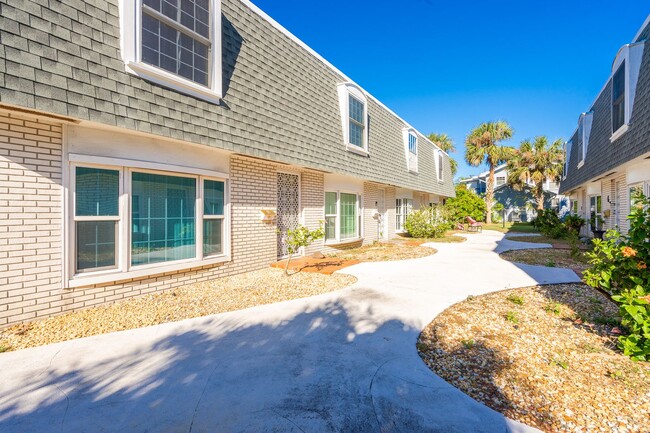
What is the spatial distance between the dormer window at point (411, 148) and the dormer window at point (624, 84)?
785 centimetres

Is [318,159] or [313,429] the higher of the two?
[318,159]

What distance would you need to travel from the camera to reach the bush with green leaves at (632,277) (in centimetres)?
309

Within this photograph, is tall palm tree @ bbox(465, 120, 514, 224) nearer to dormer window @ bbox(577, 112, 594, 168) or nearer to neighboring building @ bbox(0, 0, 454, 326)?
dormer window @ bbox(577, 112, 594, 168)

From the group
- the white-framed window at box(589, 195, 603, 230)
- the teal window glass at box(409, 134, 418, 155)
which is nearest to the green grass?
the white-framed window at box(589, 195, 603, 230)

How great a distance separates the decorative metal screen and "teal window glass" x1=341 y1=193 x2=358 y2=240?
2.55 metres

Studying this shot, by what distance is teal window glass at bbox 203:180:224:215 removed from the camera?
6.36 m

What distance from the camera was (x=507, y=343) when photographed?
3666 millimetres

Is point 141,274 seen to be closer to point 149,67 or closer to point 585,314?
point 149,67

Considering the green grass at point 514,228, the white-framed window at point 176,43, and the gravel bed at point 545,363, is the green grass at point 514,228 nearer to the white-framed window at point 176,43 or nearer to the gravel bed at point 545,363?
the gravel bed at point 545,363

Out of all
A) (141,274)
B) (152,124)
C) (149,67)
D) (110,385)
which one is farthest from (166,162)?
(110,385)

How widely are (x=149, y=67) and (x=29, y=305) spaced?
12.9 feet

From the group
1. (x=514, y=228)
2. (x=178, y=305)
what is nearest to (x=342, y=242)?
(x=178, y=305)

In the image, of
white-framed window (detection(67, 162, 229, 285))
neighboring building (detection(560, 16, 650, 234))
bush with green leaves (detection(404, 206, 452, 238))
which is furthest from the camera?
bush with green leaves (detection(404, 206, 452, 238))

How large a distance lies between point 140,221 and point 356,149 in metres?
7.55
